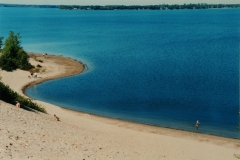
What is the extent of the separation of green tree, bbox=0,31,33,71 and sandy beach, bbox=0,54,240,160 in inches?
1130

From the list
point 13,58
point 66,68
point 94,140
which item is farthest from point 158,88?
point 13,58

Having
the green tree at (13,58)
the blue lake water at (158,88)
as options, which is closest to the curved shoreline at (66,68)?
the blue lake water at (158,88)

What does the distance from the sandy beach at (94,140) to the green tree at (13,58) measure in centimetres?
2871

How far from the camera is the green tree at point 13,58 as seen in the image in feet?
231

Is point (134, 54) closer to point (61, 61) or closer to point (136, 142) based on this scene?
point (61, 61)

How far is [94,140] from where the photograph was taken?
29484mm

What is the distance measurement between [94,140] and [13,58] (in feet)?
160

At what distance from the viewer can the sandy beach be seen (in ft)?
74.8

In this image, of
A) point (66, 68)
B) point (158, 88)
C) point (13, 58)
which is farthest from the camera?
point (66, 68)

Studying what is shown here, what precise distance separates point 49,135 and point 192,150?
1337 cm

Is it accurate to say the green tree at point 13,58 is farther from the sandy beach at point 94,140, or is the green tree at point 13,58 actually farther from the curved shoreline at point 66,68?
the sandy beach at point 94,140

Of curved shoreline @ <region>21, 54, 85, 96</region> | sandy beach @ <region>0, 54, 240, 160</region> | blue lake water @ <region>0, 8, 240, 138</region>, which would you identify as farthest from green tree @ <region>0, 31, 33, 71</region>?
sandy beach @ <region>0, 54, 240, 160</region>

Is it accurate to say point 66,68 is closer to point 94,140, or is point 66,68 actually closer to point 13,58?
point 13,58

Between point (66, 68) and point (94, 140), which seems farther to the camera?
point (66, 68)
